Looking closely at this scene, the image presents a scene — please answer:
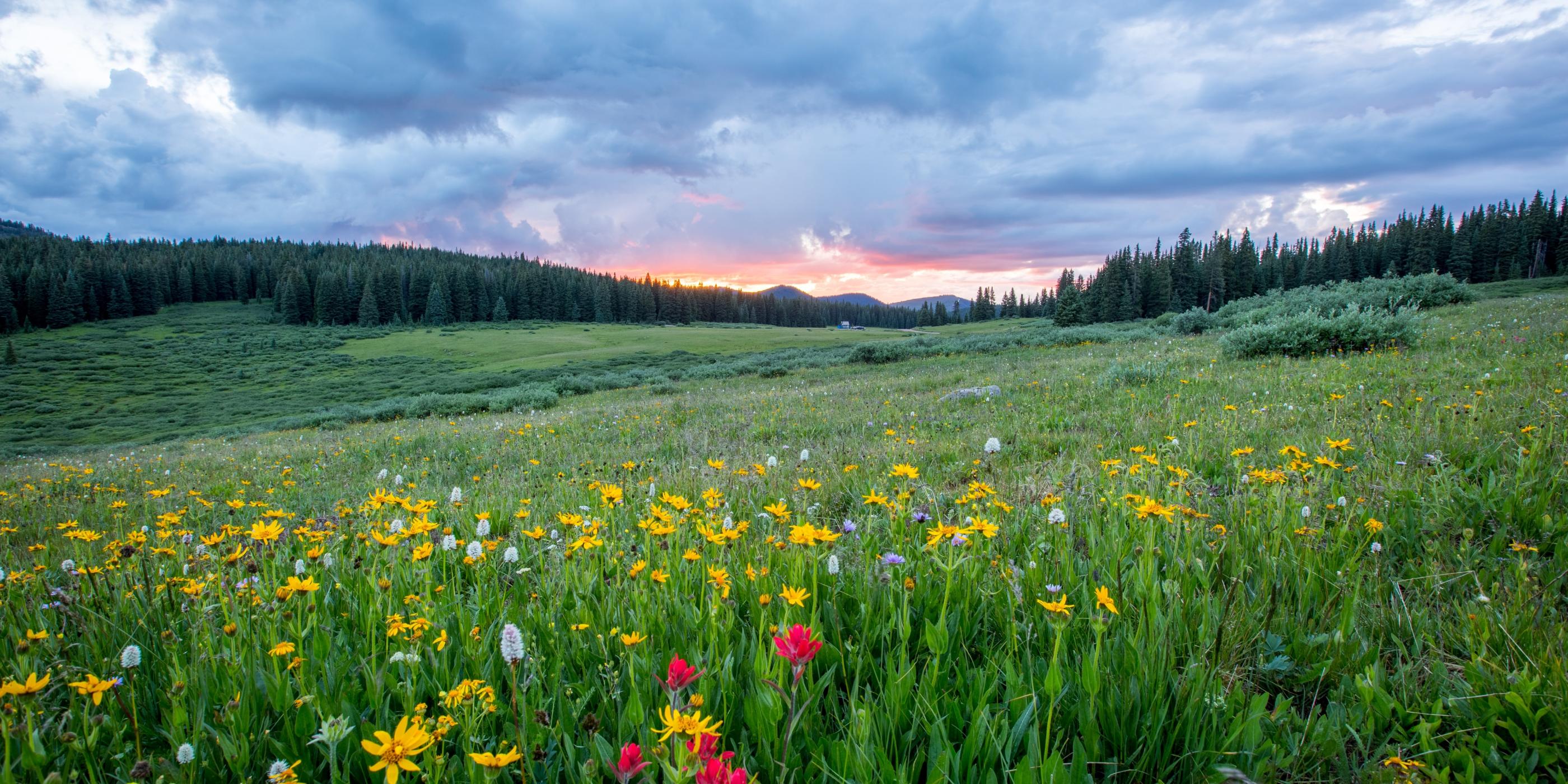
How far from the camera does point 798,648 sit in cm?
128

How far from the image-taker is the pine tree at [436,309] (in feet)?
341

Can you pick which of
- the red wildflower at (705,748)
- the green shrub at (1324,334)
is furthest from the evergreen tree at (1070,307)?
the red wildflower at (705,748)

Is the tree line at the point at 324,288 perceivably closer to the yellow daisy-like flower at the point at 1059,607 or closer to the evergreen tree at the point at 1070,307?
the evergreen tree at the point at 1070,307

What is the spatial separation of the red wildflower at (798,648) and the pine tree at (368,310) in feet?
385

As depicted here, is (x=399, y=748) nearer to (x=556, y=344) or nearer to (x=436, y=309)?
(x=556, y=344)

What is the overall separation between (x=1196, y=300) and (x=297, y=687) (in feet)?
347

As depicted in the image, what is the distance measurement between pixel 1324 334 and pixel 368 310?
117096 millimetres

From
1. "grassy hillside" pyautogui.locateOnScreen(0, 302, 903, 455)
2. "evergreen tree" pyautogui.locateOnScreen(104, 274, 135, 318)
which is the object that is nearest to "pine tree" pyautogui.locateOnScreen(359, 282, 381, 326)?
"grassy hillside" pyautogui.locateOnScreen(0, 302, 903, 455)

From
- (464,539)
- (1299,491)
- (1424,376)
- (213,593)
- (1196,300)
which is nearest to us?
(213,593)

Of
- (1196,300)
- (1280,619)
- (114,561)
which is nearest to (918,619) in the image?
(1280,619)

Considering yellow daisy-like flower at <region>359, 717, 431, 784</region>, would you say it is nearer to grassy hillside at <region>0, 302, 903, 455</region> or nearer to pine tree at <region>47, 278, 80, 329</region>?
grassy hillside at <region>0, 302, 903, 455</region>

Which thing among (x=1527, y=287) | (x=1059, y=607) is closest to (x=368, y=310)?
(x=1059, y=607)

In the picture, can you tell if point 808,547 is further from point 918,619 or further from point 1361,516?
point 1361,516

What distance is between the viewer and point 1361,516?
122 inches
